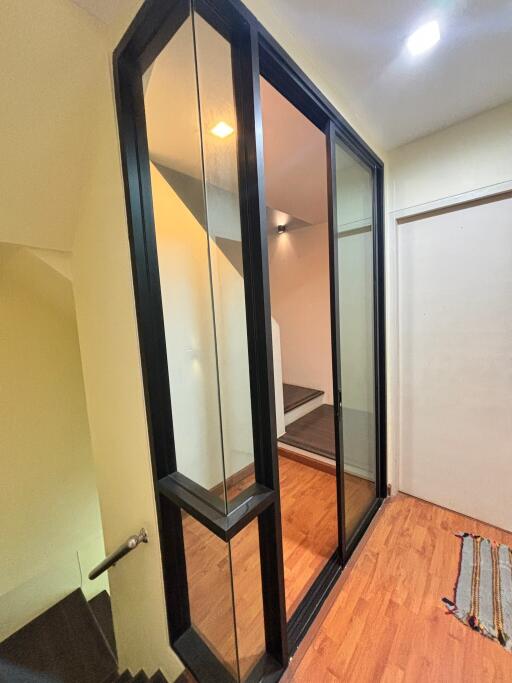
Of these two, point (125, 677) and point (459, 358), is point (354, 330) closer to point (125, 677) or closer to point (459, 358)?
point (459, 358)

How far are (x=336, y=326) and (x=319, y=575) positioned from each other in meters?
1.40

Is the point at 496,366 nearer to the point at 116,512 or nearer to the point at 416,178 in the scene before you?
the point at 416,178

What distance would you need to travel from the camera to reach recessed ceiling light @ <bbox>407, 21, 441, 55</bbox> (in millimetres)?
1013

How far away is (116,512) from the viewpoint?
4.49ft

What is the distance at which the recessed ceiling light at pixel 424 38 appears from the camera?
39.9 inches

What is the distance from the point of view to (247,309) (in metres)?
0.92

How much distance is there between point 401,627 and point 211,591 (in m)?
0.93

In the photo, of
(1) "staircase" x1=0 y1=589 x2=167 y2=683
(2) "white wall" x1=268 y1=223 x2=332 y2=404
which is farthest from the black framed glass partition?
(1) "staircase" x1=0 y1=589 x2=167 y2=683

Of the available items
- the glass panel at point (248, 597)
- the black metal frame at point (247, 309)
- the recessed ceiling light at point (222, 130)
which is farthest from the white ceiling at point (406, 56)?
the glass panel at point (248, 597)

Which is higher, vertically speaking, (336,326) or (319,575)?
(336,326)

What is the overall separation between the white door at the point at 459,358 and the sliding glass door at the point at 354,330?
281 mm

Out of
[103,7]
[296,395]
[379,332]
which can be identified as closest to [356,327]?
[379,332]

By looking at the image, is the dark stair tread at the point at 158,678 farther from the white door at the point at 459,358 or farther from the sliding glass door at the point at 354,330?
the white door at the point at 459,358

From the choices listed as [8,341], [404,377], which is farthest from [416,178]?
[8,341]
